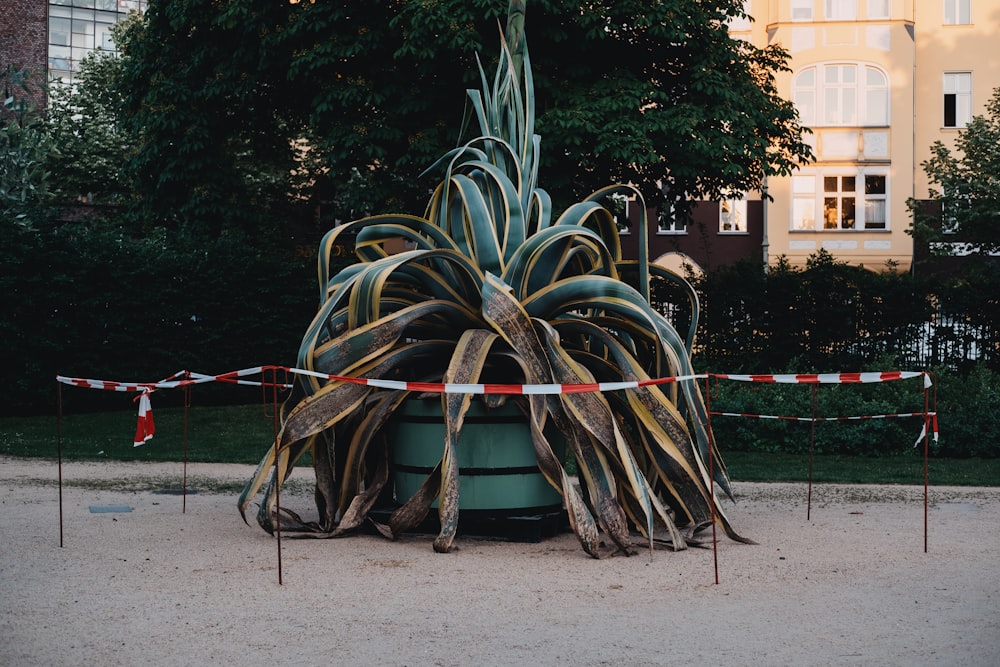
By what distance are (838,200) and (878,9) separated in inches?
236

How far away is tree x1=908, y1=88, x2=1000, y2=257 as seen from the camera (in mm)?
31984

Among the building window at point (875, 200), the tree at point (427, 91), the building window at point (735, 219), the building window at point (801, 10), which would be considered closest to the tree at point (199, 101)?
the tree at point (427, 91)

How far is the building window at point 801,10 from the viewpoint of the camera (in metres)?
40.0

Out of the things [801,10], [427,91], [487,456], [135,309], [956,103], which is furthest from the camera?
[956,103]

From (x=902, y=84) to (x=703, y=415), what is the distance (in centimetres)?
3265

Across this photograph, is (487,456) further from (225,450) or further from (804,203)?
(804,203)

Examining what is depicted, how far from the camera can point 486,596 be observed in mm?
7555

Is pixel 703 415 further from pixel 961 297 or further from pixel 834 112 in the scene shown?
pixel 834 112

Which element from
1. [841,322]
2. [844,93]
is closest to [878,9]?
[844,93]

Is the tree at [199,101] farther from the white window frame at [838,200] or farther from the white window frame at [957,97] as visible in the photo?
the white window frame at [957,97]

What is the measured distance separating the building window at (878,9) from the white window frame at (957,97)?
3.05 metres

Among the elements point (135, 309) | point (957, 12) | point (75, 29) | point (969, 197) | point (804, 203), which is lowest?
point (135, 309)

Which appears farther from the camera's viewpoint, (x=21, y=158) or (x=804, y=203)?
(x=804, y=203)

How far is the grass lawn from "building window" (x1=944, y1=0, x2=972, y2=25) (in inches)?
1132
